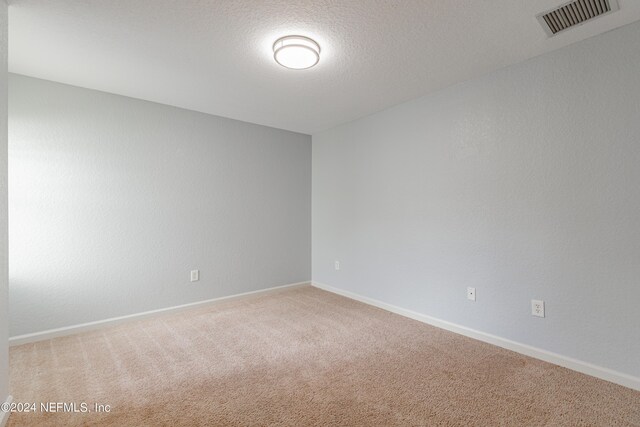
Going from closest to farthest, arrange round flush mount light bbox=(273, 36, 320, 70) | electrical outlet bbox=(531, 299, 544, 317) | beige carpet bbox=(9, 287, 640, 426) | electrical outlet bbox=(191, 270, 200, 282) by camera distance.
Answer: beige carpet bbox=(9, 287, 640, 426), round flush mount light bbox=(273, 36, 320, 70), electrical outlet bbox=(531, 299, 544, 317), electrical outlet bbox=(191, 270, 200, 282)

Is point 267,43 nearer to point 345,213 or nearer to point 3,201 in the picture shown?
point 3,201

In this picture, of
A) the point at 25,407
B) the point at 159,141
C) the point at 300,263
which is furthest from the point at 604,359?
the point at 159,141

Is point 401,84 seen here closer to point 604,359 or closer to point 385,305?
point 385,305

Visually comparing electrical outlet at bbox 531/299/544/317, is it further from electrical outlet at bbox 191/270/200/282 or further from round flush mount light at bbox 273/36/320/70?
electrical outlet at bbox 191/270/200/282

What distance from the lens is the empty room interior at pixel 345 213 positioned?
5.76 feet

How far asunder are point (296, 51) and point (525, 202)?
211cm

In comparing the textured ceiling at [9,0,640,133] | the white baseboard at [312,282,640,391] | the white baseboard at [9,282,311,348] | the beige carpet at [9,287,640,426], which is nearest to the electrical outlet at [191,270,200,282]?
the white baseboard at [9,282,311,348]

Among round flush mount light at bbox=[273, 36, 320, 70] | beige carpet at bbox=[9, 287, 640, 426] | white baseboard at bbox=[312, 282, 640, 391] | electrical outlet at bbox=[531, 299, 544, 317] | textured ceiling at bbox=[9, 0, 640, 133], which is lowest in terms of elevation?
beige carpet at bbox=[9, 287, 640, 426]

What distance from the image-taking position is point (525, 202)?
2.33m

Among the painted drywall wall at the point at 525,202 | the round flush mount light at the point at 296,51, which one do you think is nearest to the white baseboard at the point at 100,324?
the painted drywall wall at the point at 525,202

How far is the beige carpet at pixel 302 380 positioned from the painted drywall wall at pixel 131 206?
49 cm

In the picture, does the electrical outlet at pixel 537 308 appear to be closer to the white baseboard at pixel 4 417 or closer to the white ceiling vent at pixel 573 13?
the white ceiling vent at pixel 573 13

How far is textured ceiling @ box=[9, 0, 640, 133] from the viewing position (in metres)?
1.75

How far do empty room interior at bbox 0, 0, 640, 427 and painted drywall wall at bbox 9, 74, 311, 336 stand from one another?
2 cm
